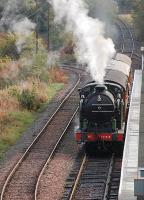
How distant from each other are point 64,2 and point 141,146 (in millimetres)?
14367

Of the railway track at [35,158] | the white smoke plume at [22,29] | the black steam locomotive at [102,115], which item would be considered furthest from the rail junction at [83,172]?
the white smoke plume at [22,29]

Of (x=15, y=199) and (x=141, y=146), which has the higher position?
(x=141, y=146)

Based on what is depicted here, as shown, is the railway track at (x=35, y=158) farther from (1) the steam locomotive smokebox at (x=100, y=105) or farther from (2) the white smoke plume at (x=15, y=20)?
(2) the white smoke plume at (x=15, y=20)

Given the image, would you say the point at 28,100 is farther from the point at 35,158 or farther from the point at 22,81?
the point at 35,158

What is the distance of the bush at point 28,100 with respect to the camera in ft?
90.2

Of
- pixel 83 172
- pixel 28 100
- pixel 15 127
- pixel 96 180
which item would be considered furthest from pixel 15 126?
pixel 96 180

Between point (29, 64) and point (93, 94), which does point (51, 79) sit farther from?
point (93, 94)

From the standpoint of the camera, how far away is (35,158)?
61.0 feet

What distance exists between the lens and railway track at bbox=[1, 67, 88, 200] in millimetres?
15056

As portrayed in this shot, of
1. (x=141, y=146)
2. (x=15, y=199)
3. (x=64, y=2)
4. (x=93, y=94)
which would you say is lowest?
(x=15, y=199)

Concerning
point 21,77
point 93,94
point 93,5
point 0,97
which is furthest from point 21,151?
point 93,5

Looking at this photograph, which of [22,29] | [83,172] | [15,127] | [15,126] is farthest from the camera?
[22,29]

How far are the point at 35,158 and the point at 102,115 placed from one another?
9.61 feet

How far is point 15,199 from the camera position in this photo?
14.3 metres
